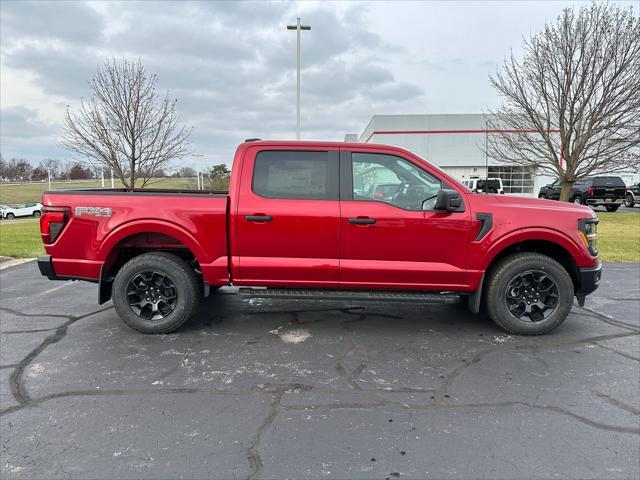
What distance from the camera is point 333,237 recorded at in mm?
4070

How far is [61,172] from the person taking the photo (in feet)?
304

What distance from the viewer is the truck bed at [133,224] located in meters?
4.12

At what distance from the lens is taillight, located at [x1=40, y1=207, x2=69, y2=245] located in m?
4.14

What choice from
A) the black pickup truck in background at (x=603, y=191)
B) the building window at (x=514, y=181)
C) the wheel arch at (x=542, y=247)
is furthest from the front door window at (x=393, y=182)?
the building window at (x=514, y=181)

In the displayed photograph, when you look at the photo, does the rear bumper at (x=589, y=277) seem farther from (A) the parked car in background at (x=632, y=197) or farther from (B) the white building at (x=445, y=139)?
(B) the white building at (x=445, y=139)

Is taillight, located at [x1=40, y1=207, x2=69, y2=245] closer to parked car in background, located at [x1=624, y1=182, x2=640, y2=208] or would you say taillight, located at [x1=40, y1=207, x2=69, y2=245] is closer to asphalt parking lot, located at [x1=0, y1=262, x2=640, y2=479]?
asphalt parking lot, located at [x1=0, y1=262, x2=640, y2=479]

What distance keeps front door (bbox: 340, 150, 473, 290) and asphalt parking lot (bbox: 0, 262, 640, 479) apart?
2.06 feet

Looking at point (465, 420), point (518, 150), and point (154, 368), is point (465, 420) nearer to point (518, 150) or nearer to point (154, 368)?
point (154, 368)

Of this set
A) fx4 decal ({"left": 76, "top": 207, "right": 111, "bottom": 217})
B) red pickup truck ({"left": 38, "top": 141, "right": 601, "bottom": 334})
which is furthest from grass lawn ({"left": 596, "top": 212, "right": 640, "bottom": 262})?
fx4 decal ({"left": 76, "top": 207, "right": 111, "bottom": 217})

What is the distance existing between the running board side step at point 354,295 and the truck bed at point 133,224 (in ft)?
1.56

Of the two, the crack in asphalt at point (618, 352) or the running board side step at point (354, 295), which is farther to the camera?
the running board side step at point (354, 295)

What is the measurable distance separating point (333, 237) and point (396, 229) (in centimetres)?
61

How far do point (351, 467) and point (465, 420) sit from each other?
0.90 metres

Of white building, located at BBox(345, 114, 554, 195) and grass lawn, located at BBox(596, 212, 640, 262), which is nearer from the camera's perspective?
grass lawn, located at BBox(596, 212, 640, 262)
